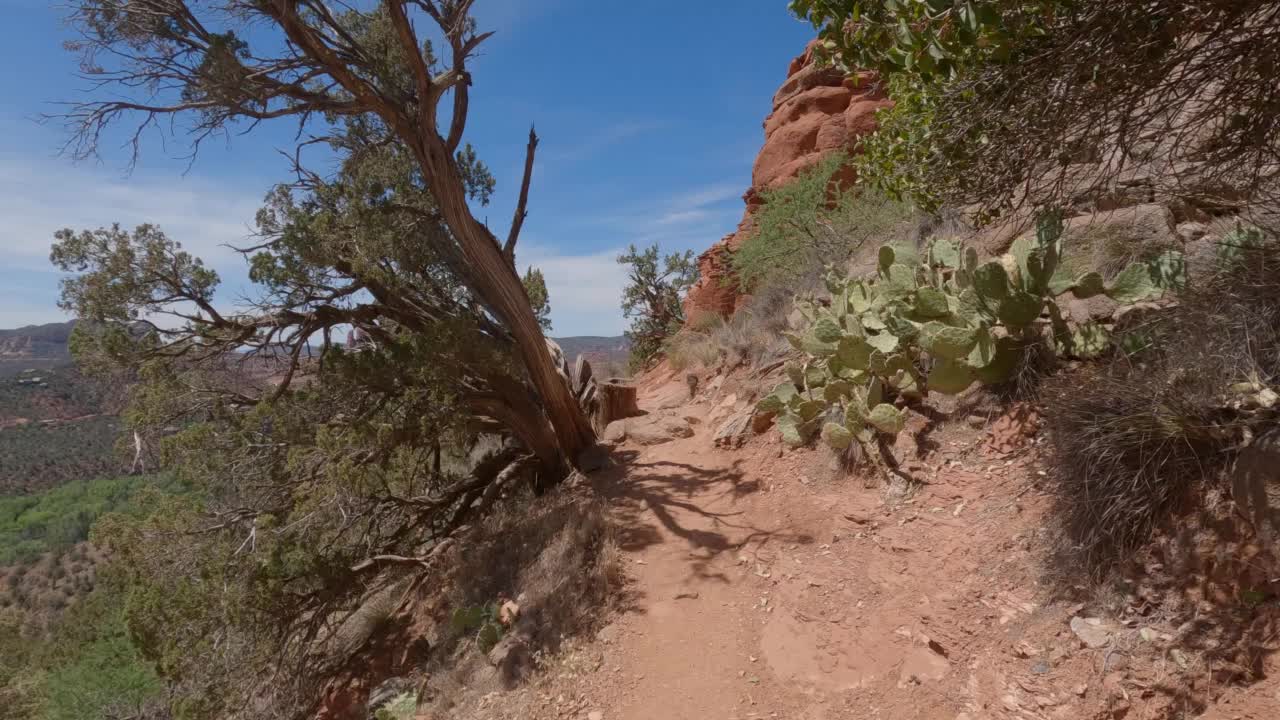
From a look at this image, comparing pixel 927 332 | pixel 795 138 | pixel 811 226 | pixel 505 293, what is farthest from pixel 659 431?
pixel 795 138

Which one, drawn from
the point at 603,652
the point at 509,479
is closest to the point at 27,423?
the point at 509,479

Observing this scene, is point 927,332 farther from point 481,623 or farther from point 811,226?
point 811,226

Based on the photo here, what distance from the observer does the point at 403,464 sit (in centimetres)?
674

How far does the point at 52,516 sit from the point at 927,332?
47874 mm

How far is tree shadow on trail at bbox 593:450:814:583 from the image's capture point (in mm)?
5465

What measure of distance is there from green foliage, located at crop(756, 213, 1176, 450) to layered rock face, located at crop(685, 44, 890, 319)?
29.7ft

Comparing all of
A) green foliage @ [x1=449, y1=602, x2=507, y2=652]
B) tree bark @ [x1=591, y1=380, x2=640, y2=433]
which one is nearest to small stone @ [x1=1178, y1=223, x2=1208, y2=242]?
green foliage @ [x1=449, y1=602, x2=507, y2=652]

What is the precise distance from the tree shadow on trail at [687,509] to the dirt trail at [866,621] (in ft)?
0.09

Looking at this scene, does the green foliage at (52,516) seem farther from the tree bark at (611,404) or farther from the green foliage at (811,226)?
the green foliage at (811,226)

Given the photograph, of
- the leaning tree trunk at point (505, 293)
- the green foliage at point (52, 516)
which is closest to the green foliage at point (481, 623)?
the leaning tree trunk at point (505, 293)

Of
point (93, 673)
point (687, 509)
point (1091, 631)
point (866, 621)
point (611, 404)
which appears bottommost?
point (93, 673)

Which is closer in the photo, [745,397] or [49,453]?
[745,397]

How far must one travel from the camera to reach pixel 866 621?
408 centimetres

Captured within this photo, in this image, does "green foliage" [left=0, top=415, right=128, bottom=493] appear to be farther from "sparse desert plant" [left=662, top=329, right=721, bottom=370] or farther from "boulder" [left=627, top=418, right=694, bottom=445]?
"boulder" [left=627, top=418, right=694, bottom=445]
